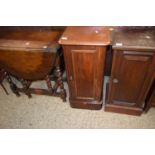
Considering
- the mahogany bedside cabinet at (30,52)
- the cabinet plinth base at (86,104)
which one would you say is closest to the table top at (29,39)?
the mahogany bedside cabinet at (30,52)

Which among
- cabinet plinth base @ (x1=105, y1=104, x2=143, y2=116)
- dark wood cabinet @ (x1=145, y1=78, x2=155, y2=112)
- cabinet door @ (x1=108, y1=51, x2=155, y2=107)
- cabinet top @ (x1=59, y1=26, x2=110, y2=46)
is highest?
cabinet top @ (x1=59, y1=26, x2=110, y2=46)

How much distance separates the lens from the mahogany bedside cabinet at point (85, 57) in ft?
3.80

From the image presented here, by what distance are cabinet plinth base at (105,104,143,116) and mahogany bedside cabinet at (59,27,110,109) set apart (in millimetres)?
195

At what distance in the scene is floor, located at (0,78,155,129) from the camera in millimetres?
1649

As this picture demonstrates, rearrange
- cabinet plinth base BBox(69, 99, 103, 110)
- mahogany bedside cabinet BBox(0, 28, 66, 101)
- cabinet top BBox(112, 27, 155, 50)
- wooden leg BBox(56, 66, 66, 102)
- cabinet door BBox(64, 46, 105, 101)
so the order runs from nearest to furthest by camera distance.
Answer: cabinet top BBox(112, 27, 155, 50)
cabinet door BBox(64, 46, 105, 101)
mahogany bedside cabinet BBox(0, 28, 66, 101)
wooden leg BBox(56, 66, 66, 102)
cabinet plinth base BBox(69, 99, 103, 110)

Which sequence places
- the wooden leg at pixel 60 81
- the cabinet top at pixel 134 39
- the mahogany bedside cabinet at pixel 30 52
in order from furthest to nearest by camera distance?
the wooden leg at pixel 60 81
the mahogany bedside cabinet at pixel 30 52
the cabinet top at pixel 134 39

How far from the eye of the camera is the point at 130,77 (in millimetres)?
1332

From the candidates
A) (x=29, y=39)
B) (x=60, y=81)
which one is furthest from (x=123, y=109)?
(x=29, y=39)

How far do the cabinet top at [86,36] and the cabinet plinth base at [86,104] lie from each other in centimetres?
81

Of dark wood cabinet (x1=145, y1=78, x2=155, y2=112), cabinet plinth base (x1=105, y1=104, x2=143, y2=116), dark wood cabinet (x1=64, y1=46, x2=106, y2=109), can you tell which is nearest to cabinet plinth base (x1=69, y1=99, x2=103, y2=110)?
dark wood cabinet (x1=64, y1=46, x2=106, y2=109)

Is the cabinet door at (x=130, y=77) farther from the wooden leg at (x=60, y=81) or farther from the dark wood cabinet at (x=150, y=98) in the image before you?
the wooden leg at (x=60, y=81)

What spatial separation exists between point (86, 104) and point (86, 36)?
87 centimetres

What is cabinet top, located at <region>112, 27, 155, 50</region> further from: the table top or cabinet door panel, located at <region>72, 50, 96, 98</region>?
the table top
